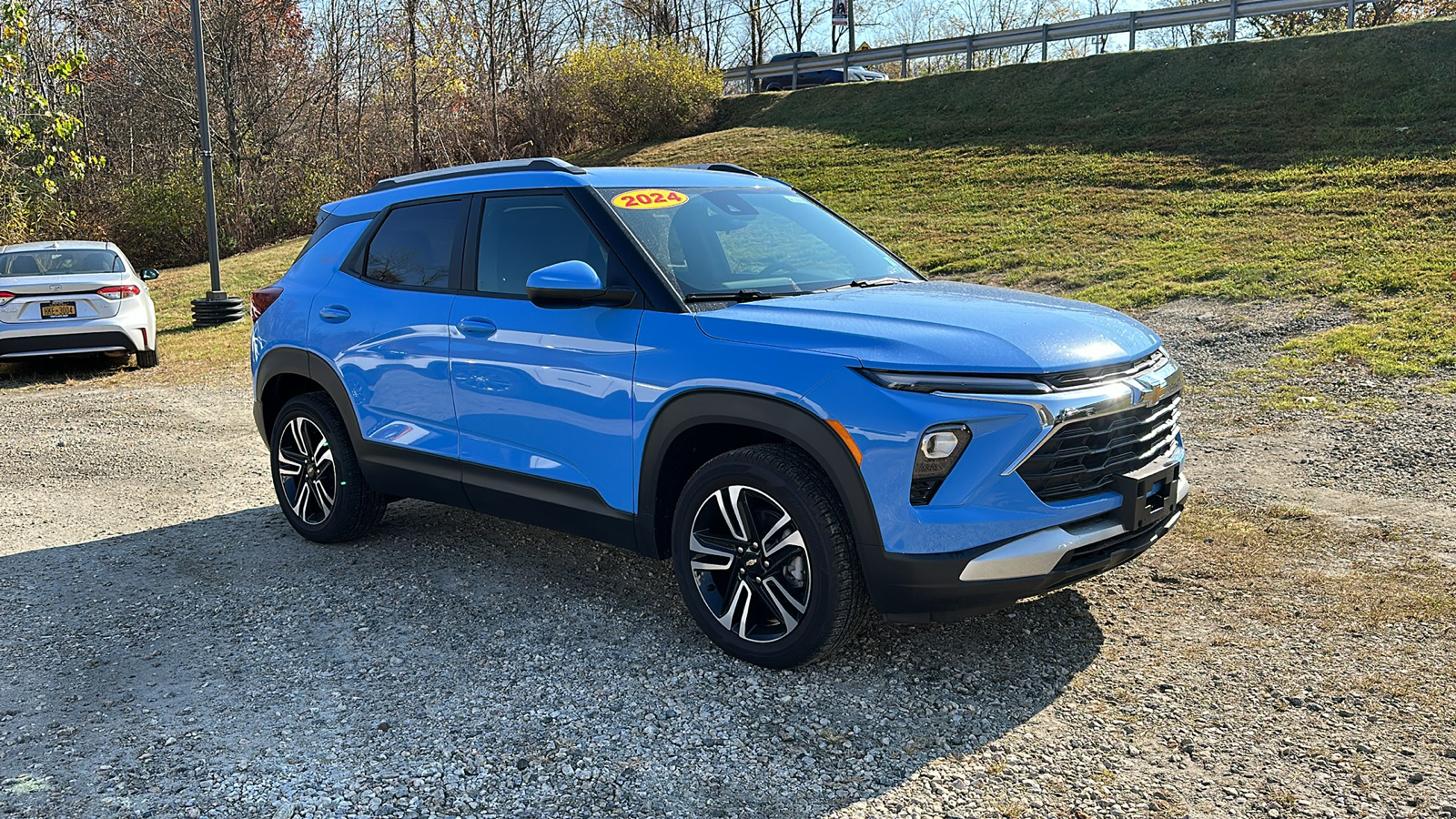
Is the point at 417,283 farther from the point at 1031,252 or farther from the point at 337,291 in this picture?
the point at 1031,252

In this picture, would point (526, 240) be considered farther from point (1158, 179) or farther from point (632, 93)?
point (632, 93)

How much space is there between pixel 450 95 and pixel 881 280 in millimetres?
24565

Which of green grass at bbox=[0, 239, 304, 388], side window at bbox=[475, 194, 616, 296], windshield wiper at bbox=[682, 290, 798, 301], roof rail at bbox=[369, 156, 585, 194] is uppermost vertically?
roof rail at bbox=[369, 156, 585, 194]

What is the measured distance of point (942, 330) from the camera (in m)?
3.76

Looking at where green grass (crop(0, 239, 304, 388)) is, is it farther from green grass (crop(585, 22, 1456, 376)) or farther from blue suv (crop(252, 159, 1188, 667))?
green grass (crop(585, 22, 1456, 376))

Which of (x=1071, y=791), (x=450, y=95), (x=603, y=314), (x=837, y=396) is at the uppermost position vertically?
(x=450, y=95)

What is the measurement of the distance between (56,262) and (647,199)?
10158 millimetres

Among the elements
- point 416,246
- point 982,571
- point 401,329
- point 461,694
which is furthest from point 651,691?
point 416,246

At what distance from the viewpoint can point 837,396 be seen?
144 inches

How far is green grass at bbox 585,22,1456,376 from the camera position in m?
11.3

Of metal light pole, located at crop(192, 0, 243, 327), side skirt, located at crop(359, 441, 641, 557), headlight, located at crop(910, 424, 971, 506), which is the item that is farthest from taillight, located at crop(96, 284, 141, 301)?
headlight, located at crop(910, 424, 971, 506)

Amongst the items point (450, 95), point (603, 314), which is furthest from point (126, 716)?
point (450, 95)

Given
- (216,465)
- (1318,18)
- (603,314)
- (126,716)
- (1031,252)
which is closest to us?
(126,716)

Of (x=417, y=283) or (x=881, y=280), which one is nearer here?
(x=881, y=280)
